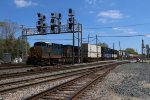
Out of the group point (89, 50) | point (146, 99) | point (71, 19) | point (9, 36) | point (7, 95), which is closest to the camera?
point (146, 99)

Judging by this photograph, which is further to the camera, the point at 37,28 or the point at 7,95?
the point at 37,28

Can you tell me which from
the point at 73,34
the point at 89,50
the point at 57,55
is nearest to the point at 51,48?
the point at 57,55

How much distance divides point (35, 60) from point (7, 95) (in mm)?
30004

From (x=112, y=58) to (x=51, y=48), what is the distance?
161 ft

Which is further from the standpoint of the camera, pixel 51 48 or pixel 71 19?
pixel 71 19

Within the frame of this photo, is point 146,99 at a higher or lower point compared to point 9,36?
lower

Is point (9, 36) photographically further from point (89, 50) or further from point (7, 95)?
point (7, 95)

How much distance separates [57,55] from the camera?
1796 inches

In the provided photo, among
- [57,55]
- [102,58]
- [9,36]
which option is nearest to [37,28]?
[57,55]

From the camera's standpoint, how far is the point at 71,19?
167 feet

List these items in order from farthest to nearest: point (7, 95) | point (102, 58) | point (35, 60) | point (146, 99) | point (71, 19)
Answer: point (102, 58) → point (71, 19) → point (35, 60) → point (7, 95) → point (146, 99)

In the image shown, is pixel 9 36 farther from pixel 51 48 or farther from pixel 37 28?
pixel 51 48

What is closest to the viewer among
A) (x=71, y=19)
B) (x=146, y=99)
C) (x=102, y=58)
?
(x=146, y=99)

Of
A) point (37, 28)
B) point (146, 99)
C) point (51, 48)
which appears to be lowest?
point (146, 99)
